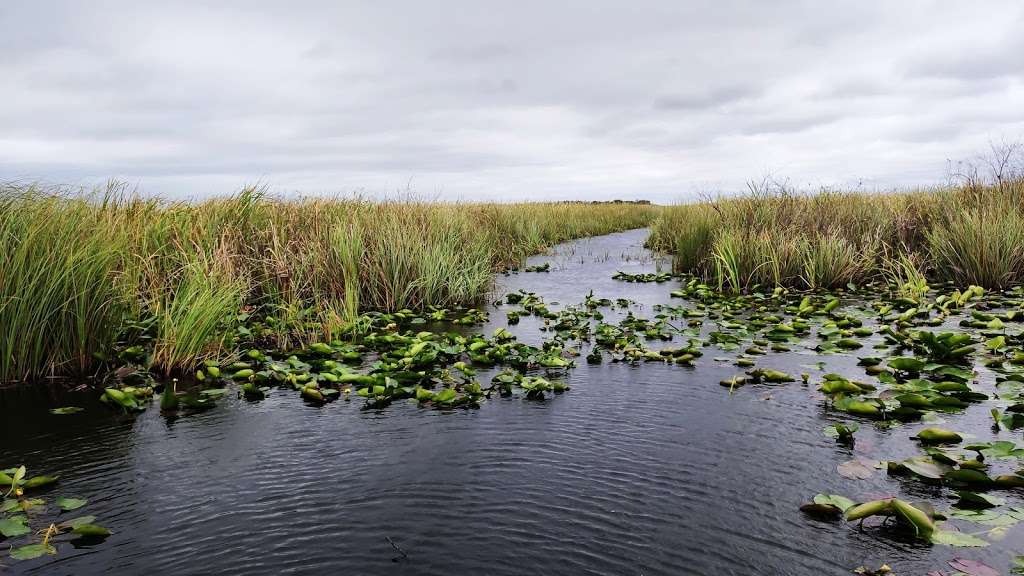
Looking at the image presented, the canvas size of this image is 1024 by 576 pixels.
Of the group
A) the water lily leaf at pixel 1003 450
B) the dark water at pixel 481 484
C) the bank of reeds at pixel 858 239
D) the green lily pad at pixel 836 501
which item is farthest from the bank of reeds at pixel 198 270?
the water lily leaf at pixel 1003 450

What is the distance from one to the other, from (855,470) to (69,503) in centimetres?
398

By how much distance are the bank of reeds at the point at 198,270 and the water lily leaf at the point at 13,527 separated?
2.54m

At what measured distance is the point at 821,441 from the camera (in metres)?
3.64

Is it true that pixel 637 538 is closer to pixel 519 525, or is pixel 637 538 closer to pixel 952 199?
pixel 519 525

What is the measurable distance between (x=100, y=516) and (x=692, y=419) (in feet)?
11.2

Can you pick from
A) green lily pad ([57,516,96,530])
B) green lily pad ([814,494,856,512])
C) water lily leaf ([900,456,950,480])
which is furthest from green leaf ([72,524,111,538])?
water lily leaf ([900,456,950,480])

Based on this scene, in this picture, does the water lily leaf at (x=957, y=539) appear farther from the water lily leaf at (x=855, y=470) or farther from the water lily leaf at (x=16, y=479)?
the water lily leaf at (x=16, y=479)

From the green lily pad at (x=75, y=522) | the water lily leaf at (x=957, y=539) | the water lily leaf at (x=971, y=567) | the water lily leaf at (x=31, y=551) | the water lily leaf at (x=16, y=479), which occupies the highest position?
the water lily leaf at (x=16, y=479)

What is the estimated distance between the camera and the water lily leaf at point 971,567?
2.22 metres

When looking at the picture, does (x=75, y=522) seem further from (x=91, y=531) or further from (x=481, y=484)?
(x=481, y=484)

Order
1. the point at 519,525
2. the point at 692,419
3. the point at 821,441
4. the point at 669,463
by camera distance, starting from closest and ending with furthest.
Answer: the point at 519,525 < the point at 669,463 < the point at 821,441 < the point at 692,419

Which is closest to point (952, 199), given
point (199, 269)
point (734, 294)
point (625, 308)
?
point (734, 294)

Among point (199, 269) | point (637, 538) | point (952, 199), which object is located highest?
point (952, 199)

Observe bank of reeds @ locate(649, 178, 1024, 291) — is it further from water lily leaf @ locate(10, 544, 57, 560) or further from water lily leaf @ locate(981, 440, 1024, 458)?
water lily leaf @ locate(10, 544, 57, 560)
